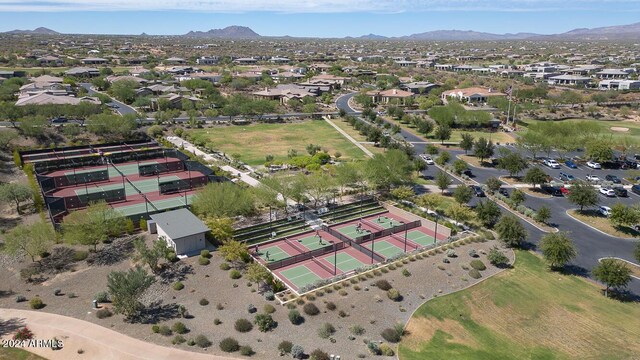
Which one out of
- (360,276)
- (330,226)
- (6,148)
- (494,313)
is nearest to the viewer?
(494,313)

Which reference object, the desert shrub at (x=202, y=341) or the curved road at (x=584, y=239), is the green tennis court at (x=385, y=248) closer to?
the curved road at (x=584, y=239)

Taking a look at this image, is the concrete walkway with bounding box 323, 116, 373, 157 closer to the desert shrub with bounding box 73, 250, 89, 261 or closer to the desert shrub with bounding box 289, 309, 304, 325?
the desert shrub with bounding box 289, 309, 304, 325

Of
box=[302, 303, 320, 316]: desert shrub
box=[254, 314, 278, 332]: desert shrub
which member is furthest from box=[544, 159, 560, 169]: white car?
box=[254, 314, 278, 332]: desert shrub

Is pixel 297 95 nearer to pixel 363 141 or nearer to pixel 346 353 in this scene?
pixel 363 141

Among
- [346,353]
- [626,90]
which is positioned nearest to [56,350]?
[346,353]

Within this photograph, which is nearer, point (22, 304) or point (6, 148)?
point (22, 304)

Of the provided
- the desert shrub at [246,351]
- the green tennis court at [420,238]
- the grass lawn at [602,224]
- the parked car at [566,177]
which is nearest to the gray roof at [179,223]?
the desert shrub at [246,351]
